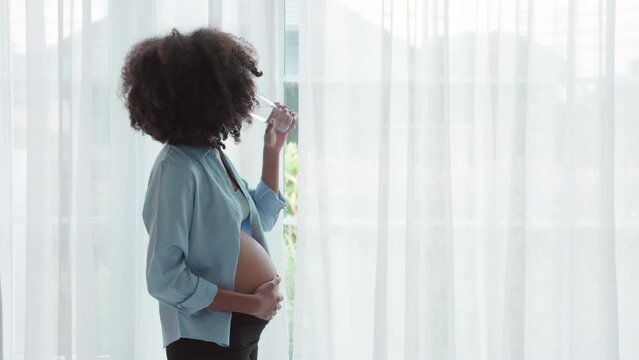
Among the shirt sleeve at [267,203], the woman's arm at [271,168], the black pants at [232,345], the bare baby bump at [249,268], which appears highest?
the woman's arm at [271,168]

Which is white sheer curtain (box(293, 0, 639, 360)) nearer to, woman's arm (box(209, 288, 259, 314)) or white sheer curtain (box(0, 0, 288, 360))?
white sheer curtain (box(0, 0, 288, 360))

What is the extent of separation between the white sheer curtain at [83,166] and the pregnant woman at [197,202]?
27.3 inches

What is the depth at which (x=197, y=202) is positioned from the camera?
1578 mm

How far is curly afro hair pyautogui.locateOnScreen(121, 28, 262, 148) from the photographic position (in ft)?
5.13

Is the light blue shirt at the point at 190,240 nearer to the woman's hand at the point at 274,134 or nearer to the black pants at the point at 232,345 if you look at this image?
the black pants at the point at 232,345

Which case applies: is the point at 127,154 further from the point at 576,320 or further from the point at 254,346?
the point at 576,320

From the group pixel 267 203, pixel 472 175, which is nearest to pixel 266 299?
pixel 267 203

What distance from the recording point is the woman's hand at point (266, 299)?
63.2 inches

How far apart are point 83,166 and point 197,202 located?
0.91 metres

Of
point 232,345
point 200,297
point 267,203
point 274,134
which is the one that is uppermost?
point 274,134

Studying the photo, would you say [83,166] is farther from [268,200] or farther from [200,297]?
[200,297]

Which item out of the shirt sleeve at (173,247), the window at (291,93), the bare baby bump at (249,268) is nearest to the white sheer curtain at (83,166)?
the window at (291,93)

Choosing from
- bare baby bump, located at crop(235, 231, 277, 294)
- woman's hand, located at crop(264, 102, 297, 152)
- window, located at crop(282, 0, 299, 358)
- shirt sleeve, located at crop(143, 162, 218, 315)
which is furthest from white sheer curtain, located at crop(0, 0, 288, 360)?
shirt sleeve, located at crop(143, 162, 218, 315)

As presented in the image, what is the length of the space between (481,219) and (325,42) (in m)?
0.64
